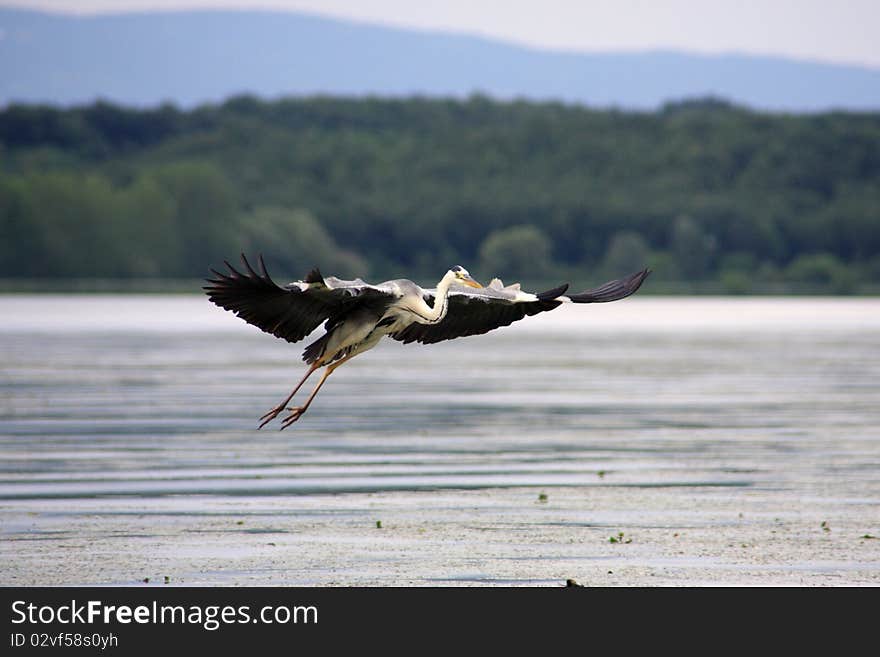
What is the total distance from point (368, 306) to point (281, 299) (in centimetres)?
117

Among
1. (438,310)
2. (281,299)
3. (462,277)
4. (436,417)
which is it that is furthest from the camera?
(436,417)

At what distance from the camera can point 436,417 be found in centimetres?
2419

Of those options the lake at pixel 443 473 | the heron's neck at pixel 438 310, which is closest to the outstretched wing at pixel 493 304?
the heron's neck at pixel 438 310

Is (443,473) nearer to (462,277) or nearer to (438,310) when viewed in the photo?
(462,277)

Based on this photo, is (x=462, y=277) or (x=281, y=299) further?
(x=462, y=277)

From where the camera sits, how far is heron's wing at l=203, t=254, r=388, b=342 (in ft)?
42.7

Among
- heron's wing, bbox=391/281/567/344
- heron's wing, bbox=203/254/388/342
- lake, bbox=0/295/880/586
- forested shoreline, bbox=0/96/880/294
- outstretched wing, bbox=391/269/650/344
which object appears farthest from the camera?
forested shoreline, bbox=0/96/880/294

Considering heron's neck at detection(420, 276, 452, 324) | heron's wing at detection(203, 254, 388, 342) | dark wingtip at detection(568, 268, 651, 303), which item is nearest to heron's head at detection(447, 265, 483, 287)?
heron's neck at detection(420, 276, 452, 324)

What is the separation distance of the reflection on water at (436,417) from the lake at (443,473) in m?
0.08

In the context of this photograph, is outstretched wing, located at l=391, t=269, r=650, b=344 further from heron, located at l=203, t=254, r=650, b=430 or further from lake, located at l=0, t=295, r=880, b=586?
lake, located at l=0, t=295, r=880, b=586

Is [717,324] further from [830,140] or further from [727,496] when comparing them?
[830,140]

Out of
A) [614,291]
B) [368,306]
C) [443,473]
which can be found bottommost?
[443,473]

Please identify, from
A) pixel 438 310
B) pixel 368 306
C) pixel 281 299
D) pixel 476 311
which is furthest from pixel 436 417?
pixel 281 299

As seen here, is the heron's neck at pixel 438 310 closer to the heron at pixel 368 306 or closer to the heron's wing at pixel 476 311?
the heron at pixel 368 306
